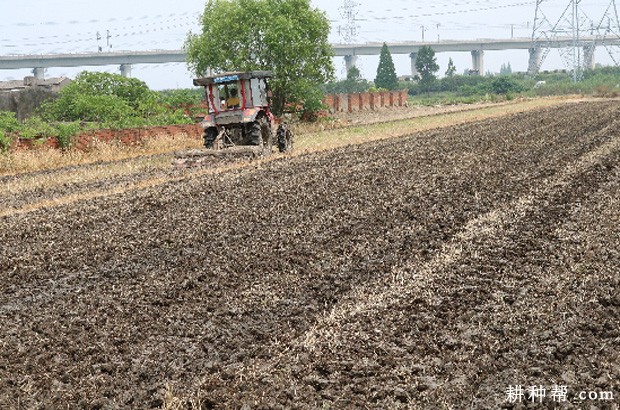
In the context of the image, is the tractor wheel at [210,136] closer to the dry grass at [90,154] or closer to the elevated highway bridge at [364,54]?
the dry grass at [90,154]

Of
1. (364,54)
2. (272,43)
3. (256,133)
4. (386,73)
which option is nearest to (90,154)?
(256,133)

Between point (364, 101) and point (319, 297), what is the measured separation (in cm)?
4536

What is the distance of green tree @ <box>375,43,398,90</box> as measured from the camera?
357 ft

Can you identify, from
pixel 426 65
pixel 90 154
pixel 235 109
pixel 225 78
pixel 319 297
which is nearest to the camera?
pixel 319 297

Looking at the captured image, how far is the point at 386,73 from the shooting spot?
109 metres

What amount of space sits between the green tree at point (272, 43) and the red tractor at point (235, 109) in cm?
1532

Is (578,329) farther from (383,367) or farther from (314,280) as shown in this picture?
(314,280)

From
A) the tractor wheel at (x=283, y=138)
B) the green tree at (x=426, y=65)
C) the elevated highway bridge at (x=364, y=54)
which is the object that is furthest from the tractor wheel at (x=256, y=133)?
the green tree at (x=426, y=65)

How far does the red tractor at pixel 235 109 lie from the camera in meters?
19.0

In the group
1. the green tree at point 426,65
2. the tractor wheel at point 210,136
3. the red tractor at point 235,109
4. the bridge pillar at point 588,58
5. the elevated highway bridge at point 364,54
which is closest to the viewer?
the red tractor at point 235,109

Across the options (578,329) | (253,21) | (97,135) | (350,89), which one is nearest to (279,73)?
(253,21)

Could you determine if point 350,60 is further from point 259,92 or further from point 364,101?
point 259,92

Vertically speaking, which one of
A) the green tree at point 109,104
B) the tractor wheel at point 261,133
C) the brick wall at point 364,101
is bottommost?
the brick wall at point 364,101

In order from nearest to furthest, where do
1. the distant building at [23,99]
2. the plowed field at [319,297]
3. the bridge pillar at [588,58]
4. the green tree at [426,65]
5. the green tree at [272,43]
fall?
the plowed field at [319,297], the distant building at [23,99], the green tree at [272,43], the green tree at [426,65], the bridge pillar at [588,58]
